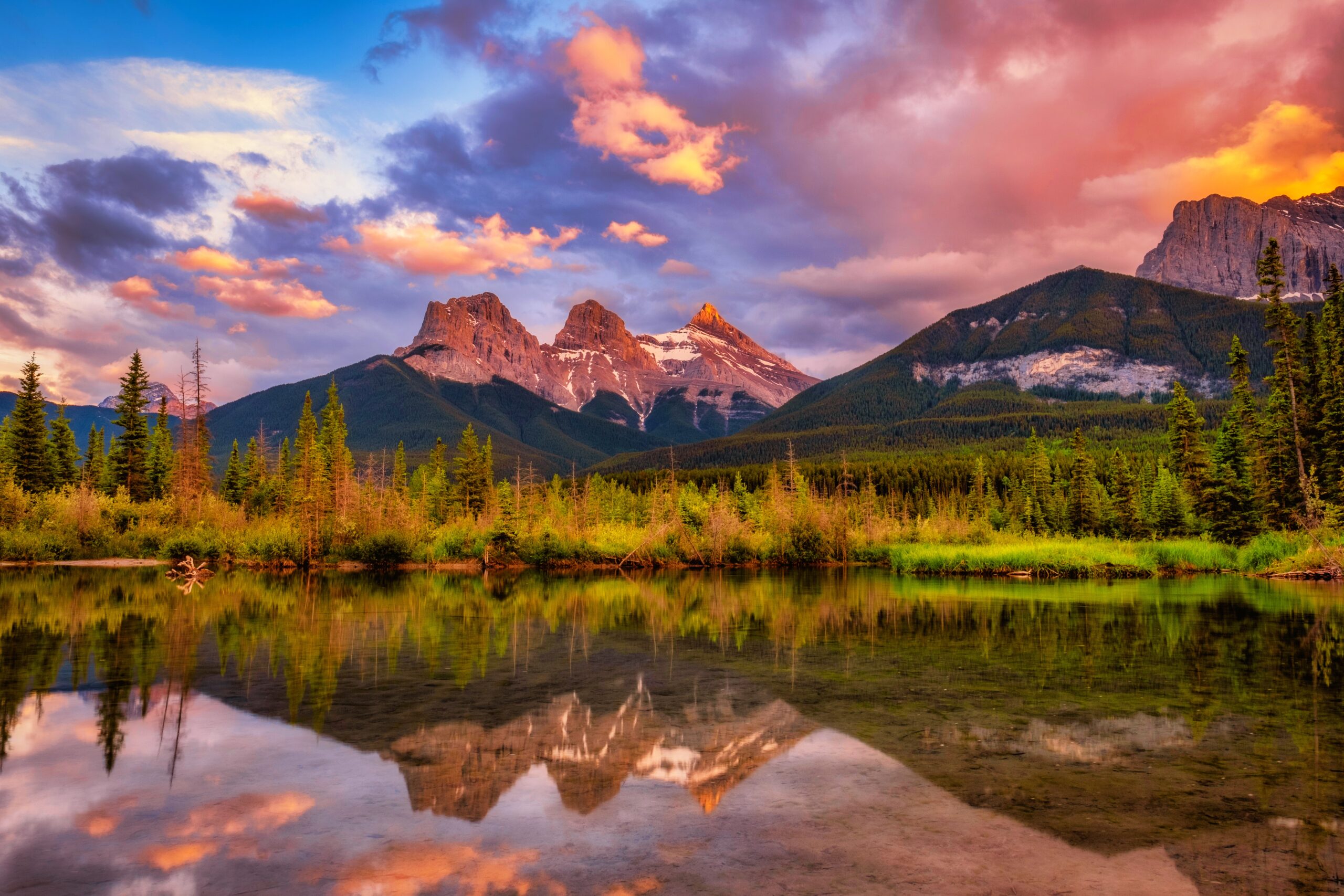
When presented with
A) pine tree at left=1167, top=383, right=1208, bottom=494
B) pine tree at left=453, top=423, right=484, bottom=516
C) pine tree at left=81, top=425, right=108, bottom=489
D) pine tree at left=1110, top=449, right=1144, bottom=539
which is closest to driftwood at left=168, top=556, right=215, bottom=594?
pine tree at left=81, top=425, right=108, bottom=489

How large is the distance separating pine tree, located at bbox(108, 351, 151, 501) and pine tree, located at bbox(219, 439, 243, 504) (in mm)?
9069

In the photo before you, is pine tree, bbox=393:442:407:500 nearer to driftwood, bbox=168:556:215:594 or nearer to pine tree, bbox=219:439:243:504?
pine tree, bbox=219:439:243:504

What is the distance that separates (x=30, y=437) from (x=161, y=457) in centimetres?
1004

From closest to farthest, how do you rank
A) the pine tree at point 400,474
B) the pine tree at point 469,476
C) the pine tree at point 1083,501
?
→ the pine tree at point 1083,501, the pine tree at point 469,476, the pine tree at point 400,474

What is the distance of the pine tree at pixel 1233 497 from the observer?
52969 millimetres

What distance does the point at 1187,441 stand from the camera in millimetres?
61656

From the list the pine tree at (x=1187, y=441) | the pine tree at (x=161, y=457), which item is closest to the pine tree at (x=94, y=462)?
the pine tree at (x=161, y=457)

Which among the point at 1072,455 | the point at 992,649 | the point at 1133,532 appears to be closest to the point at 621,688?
the point at 992,649

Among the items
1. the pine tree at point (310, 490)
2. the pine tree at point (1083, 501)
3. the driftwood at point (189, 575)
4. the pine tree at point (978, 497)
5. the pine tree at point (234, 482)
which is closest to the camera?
the driftwood at point (189, 575)

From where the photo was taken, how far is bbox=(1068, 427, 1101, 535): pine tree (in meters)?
73.4

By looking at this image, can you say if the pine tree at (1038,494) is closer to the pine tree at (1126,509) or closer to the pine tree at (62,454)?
the pine tree at (1126,509)

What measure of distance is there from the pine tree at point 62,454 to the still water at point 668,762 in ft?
209

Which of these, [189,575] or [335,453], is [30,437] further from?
[189,575]

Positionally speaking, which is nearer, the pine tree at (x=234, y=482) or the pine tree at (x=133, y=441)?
the pine tree at (x=133, y=441)
